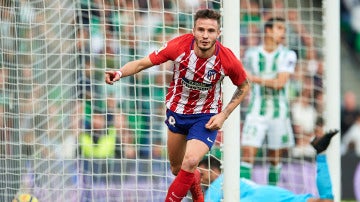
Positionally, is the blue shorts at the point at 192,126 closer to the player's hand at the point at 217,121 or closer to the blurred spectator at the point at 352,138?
the player's hand at the point at 217,121

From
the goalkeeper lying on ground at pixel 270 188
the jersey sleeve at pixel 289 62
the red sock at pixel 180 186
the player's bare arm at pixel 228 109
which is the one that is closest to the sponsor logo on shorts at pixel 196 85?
the player's bare arm at pixel 228 109

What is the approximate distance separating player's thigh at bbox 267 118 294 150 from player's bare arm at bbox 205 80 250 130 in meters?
4.09

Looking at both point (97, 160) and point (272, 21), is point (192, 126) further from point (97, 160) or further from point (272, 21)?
point (272, 21)

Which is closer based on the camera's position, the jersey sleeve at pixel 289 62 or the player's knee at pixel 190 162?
the player's knee at pixel 190 162

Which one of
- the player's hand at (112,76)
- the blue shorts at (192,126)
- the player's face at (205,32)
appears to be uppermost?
the player's face at (205,32)

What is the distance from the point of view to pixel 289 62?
12500 mm

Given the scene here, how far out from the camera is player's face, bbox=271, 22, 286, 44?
12539 mm

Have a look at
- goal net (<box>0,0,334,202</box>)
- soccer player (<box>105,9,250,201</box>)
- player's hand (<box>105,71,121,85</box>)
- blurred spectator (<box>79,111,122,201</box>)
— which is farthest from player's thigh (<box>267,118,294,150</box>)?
player's hand (<box>105,71,121,85</box>)

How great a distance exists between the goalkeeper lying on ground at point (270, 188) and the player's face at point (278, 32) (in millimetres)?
2393

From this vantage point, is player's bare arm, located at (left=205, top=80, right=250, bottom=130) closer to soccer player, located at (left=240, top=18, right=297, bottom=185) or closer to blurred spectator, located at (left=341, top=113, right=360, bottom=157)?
soccer player, located at (left=240, top=18, right=297, bottom=185)

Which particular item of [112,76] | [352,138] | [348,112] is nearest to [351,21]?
[348,112]

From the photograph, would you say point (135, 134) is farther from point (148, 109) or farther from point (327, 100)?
point (327, 100)

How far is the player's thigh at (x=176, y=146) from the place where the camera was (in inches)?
356

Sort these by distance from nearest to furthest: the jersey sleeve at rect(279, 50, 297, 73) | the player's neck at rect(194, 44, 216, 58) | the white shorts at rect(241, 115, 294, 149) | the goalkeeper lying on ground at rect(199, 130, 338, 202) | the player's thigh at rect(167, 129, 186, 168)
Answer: the player's neck at rect(194, 44, 216, 58), the player's thigh at rect(167, 129, 186, 168), the goalkeeper lying on ground at rect(199, 130, 338, 202), the jersey sleeve at rect(279, 50, 297, 73), the white shorts at rect(241, 115, 294, 149)
